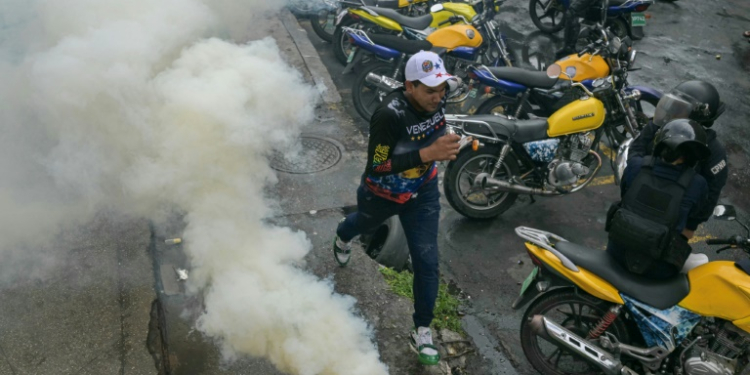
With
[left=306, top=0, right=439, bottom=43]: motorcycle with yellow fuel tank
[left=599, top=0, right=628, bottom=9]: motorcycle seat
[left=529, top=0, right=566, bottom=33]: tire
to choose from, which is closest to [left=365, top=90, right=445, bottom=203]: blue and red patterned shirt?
[left=306, top=0, right=439, bottom=43]: motorcycle with yellow fuel tank

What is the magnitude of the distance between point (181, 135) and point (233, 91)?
1.97 ft

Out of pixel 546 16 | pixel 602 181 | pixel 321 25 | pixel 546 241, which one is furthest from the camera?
pixel 546 16

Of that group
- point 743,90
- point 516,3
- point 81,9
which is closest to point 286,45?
point 81,9

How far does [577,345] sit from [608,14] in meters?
7.58

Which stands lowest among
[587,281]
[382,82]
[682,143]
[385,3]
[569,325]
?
[385,3]

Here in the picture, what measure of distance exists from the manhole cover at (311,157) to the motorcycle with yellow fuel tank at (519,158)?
129 cm

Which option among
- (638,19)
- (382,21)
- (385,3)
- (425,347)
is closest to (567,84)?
(382,21)

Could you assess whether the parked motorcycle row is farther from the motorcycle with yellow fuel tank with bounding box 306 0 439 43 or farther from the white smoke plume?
the white smoke plume

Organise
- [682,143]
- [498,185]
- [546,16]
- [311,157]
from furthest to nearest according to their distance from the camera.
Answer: [546,16], [311,157], [498,185], [682,143]

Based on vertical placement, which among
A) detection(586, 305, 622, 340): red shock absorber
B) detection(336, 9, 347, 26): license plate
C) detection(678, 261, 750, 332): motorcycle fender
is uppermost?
detection(678, 261, 750, 332): motorcycle fender

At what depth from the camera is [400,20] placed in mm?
7992

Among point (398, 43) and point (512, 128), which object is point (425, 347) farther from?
point (398, 43)

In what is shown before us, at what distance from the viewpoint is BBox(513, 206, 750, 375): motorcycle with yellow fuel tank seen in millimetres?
3508

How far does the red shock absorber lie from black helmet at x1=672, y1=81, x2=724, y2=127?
174 cm
